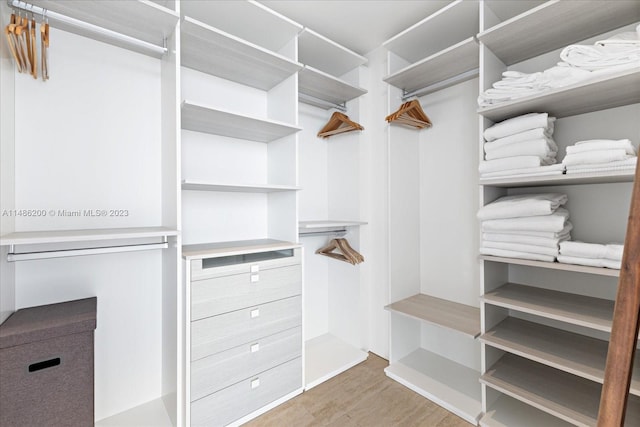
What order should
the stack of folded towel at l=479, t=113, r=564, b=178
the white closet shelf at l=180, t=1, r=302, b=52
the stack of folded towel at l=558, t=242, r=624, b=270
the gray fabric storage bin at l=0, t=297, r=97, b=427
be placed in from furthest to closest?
the white closet shelf at l=180, t=1, r=302, b=52
the stack of folded towel at l=479, t=113, r=564, b=178
the stack of folded towel at l=558, t=242, r=624, b=270
the gray fabric storage bin at l=0, t=297, r=97, b=427

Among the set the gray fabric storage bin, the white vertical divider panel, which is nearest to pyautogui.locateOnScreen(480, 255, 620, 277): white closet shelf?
the gray fabric storage bin

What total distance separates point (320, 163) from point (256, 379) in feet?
5.91

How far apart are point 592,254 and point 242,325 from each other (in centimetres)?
180

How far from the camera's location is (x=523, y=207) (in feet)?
4.86

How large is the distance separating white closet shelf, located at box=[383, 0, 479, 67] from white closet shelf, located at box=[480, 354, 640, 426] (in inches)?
84.7

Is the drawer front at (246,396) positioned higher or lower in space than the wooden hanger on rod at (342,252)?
lower

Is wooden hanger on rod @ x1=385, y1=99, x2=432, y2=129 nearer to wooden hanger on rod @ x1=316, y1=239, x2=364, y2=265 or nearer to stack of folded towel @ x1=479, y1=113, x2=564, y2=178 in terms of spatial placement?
stack of folded towel @ x1=479, y1=113, x2=564, y2=178

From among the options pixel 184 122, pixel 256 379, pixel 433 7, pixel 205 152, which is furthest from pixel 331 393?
pixel 433 7

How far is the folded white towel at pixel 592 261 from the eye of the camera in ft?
4.09

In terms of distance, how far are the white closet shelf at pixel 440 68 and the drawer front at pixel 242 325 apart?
1.78m

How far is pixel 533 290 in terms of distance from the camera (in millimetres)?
1730

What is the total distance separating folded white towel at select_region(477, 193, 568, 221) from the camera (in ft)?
4.71

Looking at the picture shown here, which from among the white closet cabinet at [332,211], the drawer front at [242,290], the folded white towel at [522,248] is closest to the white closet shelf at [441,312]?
the white closet cabinet at [332,211]

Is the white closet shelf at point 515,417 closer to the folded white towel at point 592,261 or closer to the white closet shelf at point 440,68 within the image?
the folded white towel at point 592,261
